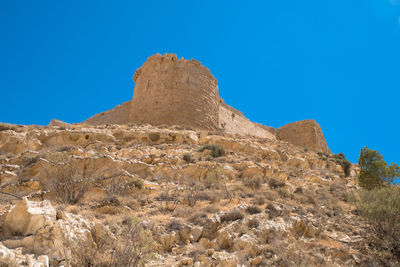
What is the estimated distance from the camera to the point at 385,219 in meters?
5.67

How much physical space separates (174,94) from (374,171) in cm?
1031

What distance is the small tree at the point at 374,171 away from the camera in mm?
9766

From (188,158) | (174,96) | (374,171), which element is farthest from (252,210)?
(174,96)

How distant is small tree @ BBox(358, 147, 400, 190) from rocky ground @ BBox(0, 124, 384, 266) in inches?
42.8

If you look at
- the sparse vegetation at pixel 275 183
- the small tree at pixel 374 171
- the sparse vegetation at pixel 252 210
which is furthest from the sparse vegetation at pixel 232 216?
the small tree at pixel 374 171

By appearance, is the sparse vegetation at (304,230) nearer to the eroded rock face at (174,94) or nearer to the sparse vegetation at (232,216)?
the sparse vegetation at (232,216)

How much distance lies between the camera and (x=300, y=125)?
24.1 metres

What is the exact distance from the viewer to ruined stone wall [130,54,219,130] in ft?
53.0

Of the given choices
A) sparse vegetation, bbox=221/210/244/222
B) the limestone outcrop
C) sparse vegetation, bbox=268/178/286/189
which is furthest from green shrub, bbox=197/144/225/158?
the limestone outcrop

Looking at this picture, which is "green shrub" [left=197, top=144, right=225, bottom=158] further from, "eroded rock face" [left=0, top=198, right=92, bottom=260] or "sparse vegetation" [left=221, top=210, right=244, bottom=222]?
"eroded rock face" [left=0, top=198, right=92, bottom=260]

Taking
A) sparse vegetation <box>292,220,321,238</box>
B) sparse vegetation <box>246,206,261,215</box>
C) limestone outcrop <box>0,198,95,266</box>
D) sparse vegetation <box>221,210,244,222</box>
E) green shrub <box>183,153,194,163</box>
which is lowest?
limestone outcrop <box>0,198,95,266</box>

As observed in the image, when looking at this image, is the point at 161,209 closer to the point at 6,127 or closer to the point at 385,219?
the point at 385,219

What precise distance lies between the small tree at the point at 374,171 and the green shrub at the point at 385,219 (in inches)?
151

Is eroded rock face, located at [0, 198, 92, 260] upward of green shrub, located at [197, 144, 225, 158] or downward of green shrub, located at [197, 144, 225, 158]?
downward
